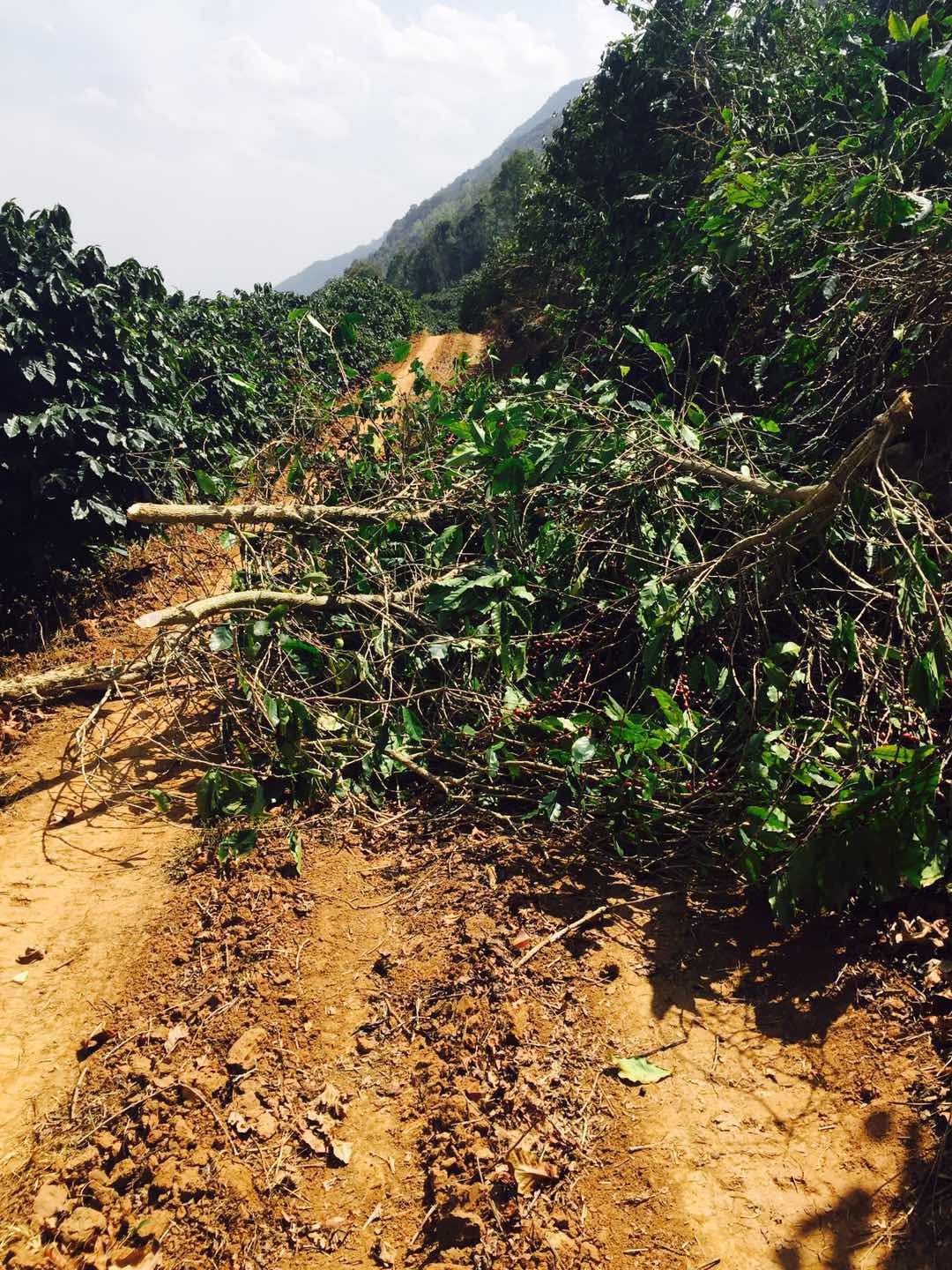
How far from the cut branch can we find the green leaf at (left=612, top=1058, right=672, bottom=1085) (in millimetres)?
3177

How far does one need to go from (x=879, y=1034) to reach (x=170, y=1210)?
2181 mm

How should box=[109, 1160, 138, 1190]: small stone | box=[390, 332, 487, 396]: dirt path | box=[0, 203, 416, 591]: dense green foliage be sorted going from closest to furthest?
box=[109, 1160, 138, 1190]: small stone, box=[0, 203, 416, 591]: dense green foliage, box=[390, 332, 487, 396]: dirt path

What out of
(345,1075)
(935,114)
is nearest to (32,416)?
(345,1075)

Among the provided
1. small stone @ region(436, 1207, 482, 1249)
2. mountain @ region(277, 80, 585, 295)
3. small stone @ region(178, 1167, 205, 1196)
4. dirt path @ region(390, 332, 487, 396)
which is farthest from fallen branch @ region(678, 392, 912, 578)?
mountain @ region(277, 80, 585, 295)

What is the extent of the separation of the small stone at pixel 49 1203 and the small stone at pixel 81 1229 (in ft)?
0.16

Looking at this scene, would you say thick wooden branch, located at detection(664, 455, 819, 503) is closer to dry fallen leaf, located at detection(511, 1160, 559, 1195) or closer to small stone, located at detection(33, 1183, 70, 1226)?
dry fallen leaf, located at detection(511, 1160, 559, 1195)

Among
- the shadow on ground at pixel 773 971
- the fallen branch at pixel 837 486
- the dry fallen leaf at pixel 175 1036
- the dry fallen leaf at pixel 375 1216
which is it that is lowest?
the shadow on ground at pixel 773 971

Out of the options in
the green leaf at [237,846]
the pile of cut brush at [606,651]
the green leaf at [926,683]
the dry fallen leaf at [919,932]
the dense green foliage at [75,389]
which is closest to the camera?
the dry fallen leaf at [919,932]

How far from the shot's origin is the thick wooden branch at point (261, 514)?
3.61 metres

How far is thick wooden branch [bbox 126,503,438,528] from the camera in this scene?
3.61 m

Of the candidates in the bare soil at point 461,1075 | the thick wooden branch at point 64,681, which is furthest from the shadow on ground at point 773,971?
the thick wooden branch at point 64,681

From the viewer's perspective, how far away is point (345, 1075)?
2.24 meters

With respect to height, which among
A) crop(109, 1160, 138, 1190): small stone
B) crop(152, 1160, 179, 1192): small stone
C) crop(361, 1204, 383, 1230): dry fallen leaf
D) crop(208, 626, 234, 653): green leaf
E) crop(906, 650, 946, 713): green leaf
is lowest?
crop(361, 1204, 383, 1230): dry fallen leaf

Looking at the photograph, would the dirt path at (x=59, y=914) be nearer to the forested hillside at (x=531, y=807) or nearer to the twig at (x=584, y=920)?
the forested hillside at (x=531, y=807)
